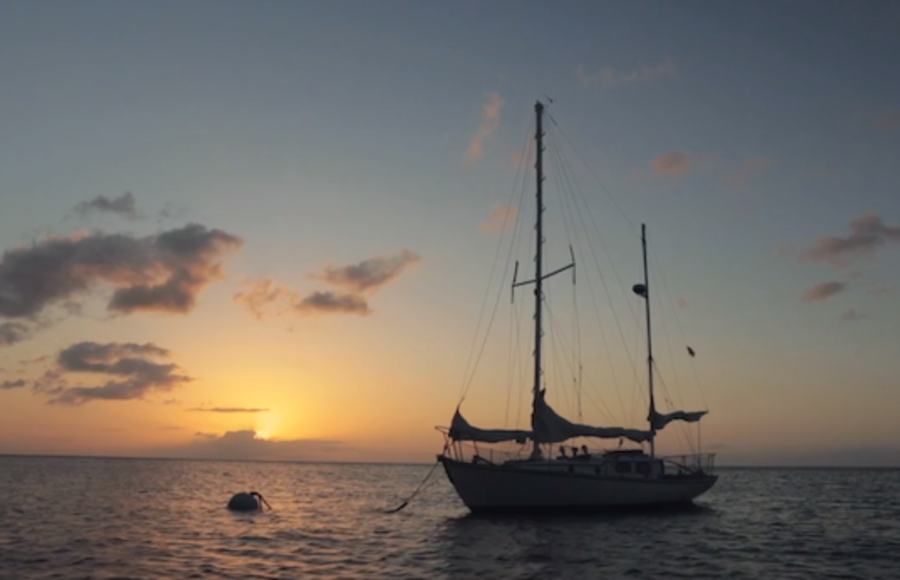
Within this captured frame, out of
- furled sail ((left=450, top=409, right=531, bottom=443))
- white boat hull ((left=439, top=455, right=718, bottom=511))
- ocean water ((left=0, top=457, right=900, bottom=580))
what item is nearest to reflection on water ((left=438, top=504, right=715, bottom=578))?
ocean water ((left=0, top=457, right=900, bottom=580))

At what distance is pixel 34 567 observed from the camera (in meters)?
30.5

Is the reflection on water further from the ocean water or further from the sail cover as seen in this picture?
the sail cover

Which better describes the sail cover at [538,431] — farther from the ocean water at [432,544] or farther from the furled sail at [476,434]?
the ocean water at [432,544]

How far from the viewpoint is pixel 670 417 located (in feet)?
198

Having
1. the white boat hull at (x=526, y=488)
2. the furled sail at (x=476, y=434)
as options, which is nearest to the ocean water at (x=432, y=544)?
the white boat hull at (x=526, y=488)

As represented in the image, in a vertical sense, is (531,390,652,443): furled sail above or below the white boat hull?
above

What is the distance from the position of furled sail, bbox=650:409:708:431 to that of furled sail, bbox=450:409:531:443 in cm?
1687

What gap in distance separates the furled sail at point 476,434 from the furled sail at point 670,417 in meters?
16.9

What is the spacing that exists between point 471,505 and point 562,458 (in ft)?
22.6

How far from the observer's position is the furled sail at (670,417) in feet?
195

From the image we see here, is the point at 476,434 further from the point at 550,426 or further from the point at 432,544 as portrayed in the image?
the point at 432,544

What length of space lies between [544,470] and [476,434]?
16.0ft

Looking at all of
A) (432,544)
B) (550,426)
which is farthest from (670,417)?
(432,544)

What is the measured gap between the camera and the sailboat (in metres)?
45.8
